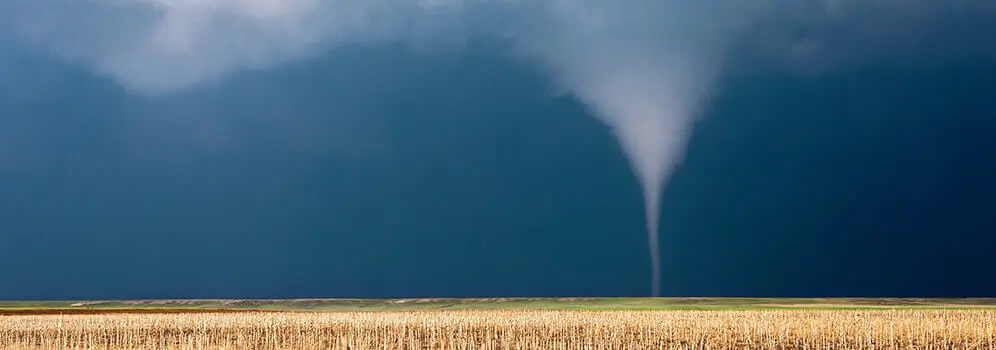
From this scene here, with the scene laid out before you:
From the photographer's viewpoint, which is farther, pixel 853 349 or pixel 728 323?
pixel 728 323

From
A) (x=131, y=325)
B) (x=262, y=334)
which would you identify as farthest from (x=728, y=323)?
(x=131, y=325)

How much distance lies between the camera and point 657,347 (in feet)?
120

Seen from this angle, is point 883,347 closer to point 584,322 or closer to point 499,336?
point 499,336

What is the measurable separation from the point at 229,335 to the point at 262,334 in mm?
1771

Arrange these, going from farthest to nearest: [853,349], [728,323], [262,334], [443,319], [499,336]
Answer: [443,319] < [728,323] < [262,334] < [499,336] < [853,349]

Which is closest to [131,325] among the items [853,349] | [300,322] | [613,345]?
[300,322]

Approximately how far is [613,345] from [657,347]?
179cm

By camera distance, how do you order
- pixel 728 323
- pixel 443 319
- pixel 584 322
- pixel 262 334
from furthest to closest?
pixel 443 319 < pixel 584 322 < pixel 728 323 < pixel 262 334

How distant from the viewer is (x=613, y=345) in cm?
3753

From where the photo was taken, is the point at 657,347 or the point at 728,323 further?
the point at 728,323

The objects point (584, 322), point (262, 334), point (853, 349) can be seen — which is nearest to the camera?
point (853, 349)

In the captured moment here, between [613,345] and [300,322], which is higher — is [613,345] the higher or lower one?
the lower one

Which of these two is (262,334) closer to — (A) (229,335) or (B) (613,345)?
(A) (229,335)

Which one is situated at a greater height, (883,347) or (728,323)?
(728,323)
